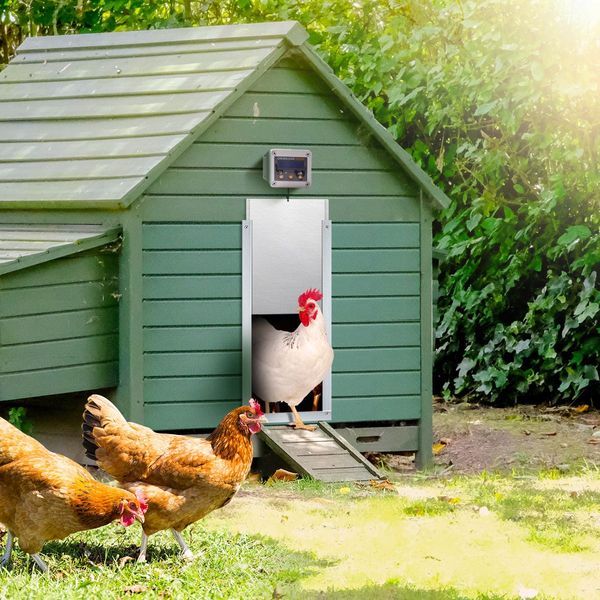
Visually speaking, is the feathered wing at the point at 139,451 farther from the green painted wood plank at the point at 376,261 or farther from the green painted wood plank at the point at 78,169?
the green painted wood plank at the point at 376,261

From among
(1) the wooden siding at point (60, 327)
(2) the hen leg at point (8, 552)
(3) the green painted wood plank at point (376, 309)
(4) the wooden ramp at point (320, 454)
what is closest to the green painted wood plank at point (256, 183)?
(1) the wooden siding at point (60, 327)

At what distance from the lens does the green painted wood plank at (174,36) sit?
30.7 ft

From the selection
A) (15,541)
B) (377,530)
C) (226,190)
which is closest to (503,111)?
(226,190)

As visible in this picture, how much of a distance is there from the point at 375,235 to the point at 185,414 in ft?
6.63

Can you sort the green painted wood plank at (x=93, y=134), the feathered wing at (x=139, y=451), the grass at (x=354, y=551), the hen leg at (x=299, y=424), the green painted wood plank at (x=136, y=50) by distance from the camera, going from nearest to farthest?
the grass at (x=354, y=551) < the feathered wing at (x=139, y=451) < the green painted wood plank at (x=93, y=134) < the hen leg at (x=299, y=424) < the green painted wood plank at (x=136, y=50)

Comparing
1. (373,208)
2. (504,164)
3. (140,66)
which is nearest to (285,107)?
Answer: (373,208)

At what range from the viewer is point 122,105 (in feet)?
31.6

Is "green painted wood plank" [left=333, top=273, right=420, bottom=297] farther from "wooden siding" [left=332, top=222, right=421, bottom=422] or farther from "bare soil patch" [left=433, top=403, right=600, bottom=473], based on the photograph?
"bare soil patch" [left=433, top=403, right=600, bottom=473]

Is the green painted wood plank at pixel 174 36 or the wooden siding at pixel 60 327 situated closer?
the wooden siding at pixel 60 327

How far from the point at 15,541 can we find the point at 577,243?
21.5 feet

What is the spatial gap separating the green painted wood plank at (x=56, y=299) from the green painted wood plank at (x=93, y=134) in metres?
1.06

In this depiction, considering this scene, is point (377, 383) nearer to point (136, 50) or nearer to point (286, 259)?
point (286, 259)

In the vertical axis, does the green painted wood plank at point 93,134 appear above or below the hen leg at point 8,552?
above

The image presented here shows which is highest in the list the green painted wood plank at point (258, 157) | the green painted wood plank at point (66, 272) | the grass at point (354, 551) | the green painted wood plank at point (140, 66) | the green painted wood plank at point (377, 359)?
the green painted wood plank at point (140, 66)
